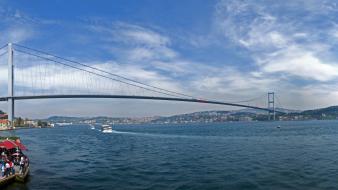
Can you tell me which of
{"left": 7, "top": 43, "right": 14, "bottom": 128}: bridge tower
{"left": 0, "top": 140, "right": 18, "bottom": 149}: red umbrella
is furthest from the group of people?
{"left": 7, "top": 43, "right": 14, "bottom": 128}: bridge tower

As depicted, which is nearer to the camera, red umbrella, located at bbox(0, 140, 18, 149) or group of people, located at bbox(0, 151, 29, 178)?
group of people, located at bbox(0, 151, 29, 178)

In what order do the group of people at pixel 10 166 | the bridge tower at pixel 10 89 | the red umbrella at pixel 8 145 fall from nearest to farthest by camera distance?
the group of people at pixel 10 166 → the red umbrella at pixel 8 145 → the bridge tower at pixel 10 89

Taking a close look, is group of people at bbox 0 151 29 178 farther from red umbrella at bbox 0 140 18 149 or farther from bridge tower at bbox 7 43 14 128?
bridge tower at bbox 7 43 14 128

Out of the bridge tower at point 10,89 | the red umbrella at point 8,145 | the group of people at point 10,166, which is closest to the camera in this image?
the group of people at point 10,166

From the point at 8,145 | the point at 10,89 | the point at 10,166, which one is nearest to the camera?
the point at 10,166

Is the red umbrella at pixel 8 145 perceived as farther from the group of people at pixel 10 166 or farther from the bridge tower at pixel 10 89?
the bridge tower at pixel 10 89

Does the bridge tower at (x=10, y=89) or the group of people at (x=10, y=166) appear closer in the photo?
the group of people at (x=10, y=166)

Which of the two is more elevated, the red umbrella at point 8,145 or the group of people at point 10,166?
the red umbrella at point 8,145

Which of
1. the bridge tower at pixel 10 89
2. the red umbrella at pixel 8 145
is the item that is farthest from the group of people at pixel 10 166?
the bridge tower at pixel 10 89

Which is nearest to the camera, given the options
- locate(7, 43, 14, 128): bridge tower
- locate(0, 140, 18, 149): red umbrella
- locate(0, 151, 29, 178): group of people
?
locate(0, 151, 29, 178): group of people

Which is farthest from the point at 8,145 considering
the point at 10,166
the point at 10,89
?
the point at 10,89

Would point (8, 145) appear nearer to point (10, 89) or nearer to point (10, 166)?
point (10, 166)

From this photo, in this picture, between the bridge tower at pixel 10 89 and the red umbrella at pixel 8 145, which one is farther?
the bridge tower at pixel 10 89

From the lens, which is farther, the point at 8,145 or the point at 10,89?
the point at 10,89
